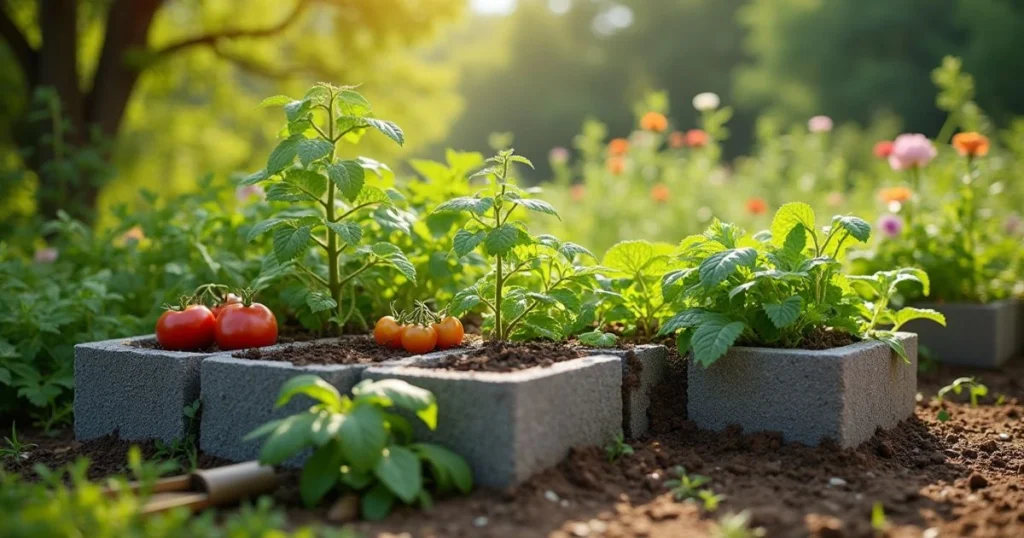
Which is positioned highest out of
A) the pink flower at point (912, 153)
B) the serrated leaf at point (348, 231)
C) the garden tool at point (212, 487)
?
the pink flower at point (912, 153)

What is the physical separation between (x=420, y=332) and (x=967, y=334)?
3.23m

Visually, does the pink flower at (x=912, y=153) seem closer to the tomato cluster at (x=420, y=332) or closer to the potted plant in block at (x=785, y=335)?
the potted plant in block at (x=785, y=335)

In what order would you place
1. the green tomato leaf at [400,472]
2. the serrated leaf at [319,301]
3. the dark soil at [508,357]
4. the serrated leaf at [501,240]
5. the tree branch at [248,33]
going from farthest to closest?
the tree branch at [248,33], the serrated leaf at [319,301], the serrated leaf at [501,240], the dark soil at [508,357], the green tomato leaf at [400,472]

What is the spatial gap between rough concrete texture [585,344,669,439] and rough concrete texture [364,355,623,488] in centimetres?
29

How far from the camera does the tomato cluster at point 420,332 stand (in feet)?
10.3

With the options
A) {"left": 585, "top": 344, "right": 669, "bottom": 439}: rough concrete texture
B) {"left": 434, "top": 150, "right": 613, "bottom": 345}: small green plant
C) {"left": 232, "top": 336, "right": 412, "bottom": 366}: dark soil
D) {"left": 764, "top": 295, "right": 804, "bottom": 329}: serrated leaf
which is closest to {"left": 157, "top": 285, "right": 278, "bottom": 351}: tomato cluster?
{"left": 232, "top": 336, "right": 412, "bottom": 366}: dark soil

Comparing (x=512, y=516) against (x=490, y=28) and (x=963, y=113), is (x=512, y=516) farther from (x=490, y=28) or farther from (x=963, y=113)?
(x=490, y=28)

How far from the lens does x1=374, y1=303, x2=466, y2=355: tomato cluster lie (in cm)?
314

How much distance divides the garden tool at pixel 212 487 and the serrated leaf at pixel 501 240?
96 cm

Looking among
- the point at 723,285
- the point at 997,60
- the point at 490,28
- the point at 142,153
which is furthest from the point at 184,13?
the point at 490,28

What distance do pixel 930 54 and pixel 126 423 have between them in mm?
23260

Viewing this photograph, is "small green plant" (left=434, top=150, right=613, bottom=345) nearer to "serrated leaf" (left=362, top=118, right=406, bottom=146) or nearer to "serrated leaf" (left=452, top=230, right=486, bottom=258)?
"serrated leaf" (left=452, top=230, right=486, bottom=258)

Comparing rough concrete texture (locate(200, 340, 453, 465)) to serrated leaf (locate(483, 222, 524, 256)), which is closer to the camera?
rough concrete texture (locate(200, 340, 453, 465))

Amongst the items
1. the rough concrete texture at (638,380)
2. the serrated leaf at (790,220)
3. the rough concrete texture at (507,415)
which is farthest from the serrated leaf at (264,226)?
the serrated leaf at (790,220)
